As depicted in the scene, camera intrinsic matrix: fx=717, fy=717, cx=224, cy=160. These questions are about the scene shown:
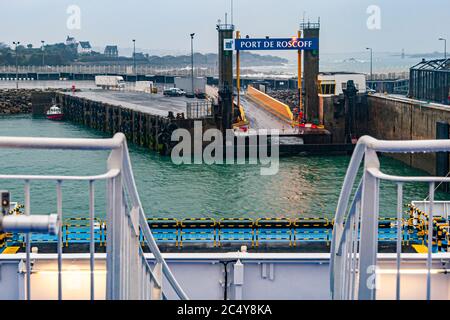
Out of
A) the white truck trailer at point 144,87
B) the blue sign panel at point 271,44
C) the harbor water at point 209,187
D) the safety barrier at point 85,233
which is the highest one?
the blue sign panel at point 271,44

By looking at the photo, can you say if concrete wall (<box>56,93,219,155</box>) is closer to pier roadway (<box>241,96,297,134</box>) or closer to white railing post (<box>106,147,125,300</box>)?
pier roadway (<box>241,96,297,134</box>)

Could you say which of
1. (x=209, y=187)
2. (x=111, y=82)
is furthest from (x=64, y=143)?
Answer: (x=111, y=82)

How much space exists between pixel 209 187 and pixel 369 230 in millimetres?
31497

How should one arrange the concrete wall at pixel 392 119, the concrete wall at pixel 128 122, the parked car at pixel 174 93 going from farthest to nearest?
1. the parked car at pixel 174 93
2. the concrete wall at pixel 128 122
3. the concrete wall at pixel 392 119

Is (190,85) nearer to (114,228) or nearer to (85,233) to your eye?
(85,233)

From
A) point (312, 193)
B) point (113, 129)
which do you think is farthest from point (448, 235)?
point (113, 129)

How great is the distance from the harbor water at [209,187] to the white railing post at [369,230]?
78.5 feet

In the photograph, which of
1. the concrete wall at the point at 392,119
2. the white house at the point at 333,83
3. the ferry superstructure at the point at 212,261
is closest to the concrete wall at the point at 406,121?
the concrete wall at the point at 392,119

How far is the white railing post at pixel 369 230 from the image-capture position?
3836mm

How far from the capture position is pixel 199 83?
8262cm

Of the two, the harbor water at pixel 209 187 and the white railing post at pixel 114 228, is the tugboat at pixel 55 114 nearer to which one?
the harbor water at pixel 209 187

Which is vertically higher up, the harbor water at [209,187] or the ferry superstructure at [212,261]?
the ferry superstructure at [212,261]

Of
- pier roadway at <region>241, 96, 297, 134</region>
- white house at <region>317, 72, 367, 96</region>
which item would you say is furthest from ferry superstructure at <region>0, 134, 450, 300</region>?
white house at <region>317, 72, 367, 96</region>

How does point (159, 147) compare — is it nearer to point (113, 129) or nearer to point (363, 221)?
point (113, 129)
